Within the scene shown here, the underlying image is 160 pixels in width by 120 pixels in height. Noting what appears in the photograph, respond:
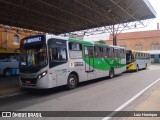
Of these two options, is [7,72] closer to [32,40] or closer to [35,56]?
[32,40]

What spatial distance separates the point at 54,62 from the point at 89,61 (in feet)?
12.8

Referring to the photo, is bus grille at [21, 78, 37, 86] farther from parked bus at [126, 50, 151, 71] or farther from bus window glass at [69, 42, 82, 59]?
parked bus at [126, 50, 151, 71]

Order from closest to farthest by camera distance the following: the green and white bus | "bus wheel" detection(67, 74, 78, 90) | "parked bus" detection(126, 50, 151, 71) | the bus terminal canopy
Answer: the green and white bus < "bus wheel" detection(67, 74, 78, 90) < the bus terminal canopy < "parked bus" detection(126, 50, 151, 71)

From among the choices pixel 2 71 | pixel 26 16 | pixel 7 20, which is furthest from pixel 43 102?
pixel 7 20

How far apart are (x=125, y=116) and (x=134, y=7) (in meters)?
19.8

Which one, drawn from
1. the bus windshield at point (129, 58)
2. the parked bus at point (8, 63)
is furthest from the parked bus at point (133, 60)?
the parked bus at point (8, 63)

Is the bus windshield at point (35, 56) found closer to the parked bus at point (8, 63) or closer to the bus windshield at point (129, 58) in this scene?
the parked bus at point (8, 63)

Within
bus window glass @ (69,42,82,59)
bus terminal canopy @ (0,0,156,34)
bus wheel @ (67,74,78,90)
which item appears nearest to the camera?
bus wheel @ (67,74,78,90)

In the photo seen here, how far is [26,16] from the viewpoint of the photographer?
24156 millimetres

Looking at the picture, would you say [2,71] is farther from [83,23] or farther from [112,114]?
[112,114]

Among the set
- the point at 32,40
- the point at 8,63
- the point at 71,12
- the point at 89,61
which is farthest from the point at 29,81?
the point at 71,12

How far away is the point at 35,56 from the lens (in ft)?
34.2

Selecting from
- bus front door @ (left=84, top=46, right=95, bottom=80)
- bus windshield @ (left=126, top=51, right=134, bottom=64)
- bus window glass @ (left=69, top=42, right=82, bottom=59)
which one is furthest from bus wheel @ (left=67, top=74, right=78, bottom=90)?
bus windshield @ (left=126, top=51, right=134, bottom=64)

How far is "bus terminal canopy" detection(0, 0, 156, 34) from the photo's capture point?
19.9 meters
